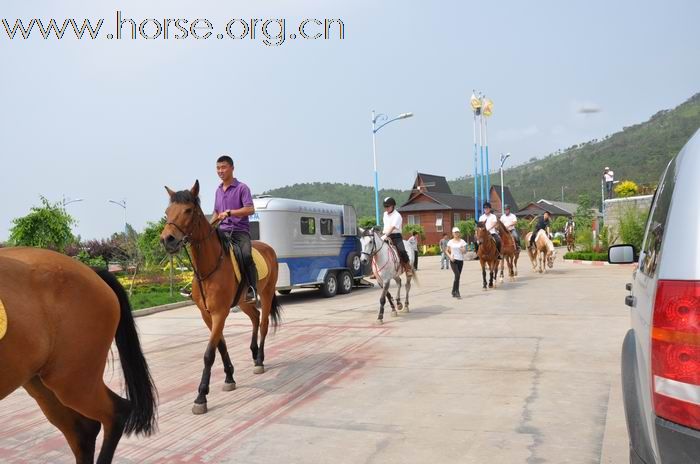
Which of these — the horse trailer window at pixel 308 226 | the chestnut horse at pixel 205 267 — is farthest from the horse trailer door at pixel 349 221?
the chestnut horse at pixel 205 267

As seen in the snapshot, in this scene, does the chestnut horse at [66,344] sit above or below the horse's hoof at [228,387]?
above

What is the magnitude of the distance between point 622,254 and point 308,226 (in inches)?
446

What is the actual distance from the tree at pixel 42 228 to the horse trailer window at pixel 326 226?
856 cm

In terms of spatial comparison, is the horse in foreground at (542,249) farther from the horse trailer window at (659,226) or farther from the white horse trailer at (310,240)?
the horse trailer window at (659,226)

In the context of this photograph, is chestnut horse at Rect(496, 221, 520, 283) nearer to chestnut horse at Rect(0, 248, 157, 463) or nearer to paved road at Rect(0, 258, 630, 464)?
paved road at Rect(0, 258, 630, 464)

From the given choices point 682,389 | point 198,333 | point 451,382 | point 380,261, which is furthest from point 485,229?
point 682,389

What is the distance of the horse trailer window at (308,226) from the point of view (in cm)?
1472

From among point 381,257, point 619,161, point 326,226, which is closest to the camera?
point 381,257

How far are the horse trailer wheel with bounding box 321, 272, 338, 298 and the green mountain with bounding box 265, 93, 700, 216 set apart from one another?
→ 75.0 meters

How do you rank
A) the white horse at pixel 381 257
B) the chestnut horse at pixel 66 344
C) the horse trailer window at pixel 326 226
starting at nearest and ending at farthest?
1. the chestnut horse at pixel 66 344
2. the white horse at pixel 381 257
3. the horse trailer window at pixel 326 226

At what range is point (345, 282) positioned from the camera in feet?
54.2

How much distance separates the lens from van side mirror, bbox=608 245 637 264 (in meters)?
4.13

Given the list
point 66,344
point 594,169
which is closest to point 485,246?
point 66,344

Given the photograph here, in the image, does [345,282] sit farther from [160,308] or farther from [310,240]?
[160,308]
